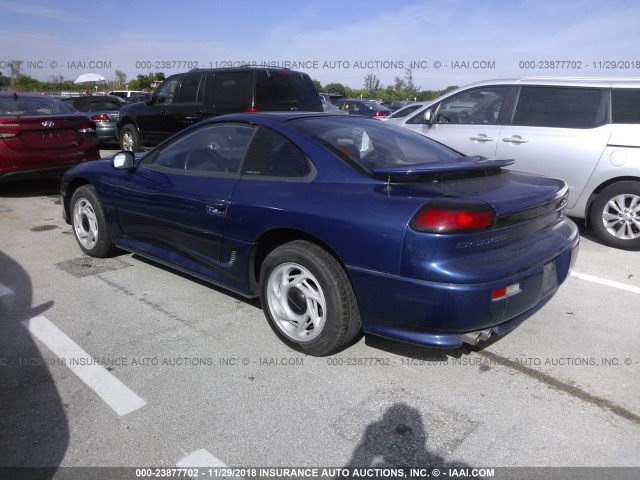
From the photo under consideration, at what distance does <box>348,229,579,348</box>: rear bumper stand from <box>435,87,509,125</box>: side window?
142 inches

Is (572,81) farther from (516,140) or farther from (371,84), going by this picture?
(371,84)

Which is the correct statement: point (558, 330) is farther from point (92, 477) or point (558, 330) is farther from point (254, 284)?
point (92, 477)

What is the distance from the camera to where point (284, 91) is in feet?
28.2

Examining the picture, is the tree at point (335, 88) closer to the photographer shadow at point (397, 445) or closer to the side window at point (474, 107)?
the side window at point (474, 107)

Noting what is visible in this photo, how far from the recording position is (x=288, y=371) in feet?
9.77

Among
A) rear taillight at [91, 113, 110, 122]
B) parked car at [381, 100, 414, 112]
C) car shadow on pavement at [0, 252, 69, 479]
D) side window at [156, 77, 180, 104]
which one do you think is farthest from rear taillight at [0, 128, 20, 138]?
parked car at [381, 100, 414, 112]

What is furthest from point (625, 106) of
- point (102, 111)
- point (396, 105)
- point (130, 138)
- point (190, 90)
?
point (396, 105)

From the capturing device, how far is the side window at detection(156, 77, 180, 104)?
954cm

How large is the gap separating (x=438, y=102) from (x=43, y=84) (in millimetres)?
42368

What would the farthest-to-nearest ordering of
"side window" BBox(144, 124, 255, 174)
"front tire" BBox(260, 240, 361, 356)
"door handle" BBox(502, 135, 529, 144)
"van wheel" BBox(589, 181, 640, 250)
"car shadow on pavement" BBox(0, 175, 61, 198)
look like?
"car shadow on pavement" BBox(0, 175, 61, 198)
"door handle" BBox(502, 135, 529, 144)
"van wheel" BBox(589, 181, 640, 250)
"side window" BBox(144, 124, 255, 174)
"front tire" BBox(260, 240, 361, 356)

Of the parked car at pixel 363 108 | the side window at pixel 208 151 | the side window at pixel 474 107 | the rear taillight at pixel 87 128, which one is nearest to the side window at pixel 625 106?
the side window at pixel 474 107

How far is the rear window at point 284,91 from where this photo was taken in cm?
833

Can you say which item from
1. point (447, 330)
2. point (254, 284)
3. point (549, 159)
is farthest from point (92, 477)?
point (549, 159)

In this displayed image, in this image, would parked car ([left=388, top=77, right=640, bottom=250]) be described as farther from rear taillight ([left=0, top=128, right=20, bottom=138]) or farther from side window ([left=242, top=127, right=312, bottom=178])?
rear taillight ([left=0, top=128, right=20, bottom=138])
